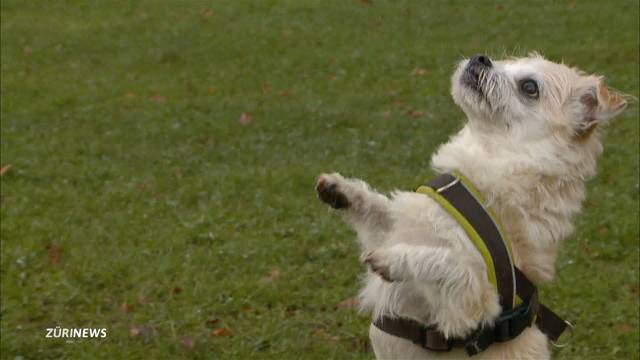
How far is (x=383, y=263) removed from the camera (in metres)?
3.53

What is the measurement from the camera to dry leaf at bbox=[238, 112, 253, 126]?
11414 millimetres

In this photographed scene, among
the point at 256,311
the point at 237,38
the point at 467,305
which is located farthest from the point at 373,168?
the point at 237,38

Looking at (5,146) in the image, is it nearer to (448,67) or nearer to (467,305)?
(448,67)

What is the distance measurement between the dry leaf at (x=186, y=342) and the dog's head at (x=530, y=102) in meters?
2.42

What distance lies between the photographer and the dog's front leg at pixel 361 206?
4062mm

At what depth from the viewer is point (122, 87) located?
1348cm

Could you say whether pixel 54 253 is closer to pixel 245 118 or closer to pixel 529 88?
pixel 529 88

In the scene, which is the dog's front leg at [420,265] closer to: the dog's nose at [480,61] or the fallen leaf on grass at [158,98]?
the dog's nose at [480,61]

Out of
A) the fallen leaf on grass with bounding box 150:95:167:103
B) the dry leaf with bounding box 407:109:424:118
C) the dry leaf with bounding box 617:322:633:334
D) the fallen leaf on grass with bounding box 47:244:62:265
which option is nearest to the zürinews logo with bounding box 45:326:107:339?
the fallen leaf on grass with bounding box 47:244:62:265

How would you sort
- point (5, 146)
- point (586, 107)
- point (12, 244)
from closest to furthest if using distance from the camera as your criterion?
point (586, 107)
point (12, 244)
point (5, 146)

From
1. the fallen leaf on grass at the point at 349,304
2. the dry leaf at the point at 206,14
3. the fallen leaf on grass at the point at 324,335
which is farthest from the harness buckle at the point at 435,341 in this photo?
the dry leaf at the point at 206,14

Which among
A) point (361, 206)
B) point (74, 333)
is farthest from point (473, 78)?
point (74, 333)

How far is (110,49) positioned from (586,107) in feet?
42.2

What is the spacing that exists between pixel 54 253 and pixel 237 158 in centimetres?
332
